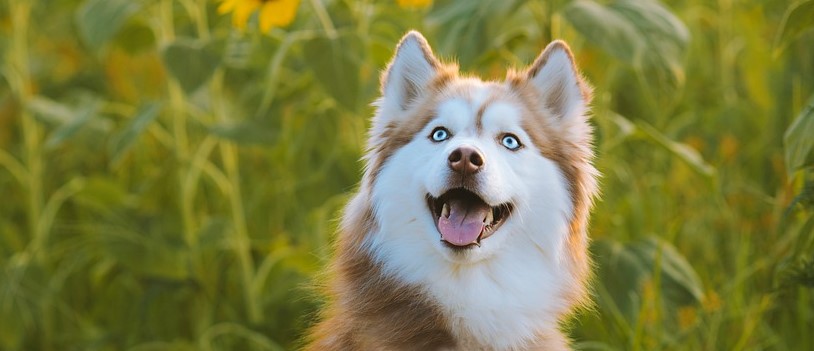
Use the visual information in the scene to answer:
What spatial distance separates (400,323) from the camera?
94.7 inches

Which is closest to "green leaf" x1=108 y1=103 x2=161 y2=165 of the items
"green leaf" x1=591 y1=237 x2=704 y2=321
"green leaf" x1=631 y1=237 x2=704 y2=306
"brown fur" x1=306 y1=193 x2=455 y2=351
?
"brown fur" x1=306 y1=193 x2=455 y2=351

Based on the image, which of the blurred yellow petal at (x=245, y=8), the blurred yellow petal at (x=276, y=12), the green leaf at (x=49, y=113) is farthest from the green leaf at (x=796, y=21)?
the green leaf at (x=49, y=113)

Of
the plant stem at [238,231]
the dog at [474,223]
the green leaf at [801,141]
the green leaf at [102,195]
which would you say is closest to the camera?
Result: the dog at [474,223]

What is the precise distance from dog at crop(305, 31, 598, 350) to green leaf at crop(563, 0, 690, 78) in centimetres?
61

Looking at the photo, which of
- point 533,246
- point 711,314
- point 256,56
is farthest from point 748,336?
point 256,56

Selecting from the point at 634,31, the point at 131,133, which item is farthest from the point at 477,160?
the point at 131,133

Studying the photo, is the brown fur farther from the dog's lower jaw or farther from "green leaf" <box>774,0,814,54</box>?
"green leaf" <box>774,0,814,54</box>

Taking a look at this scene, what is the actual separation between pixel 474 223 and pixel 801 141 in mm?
746

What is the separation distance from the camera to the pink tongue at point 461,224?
7.66 ft

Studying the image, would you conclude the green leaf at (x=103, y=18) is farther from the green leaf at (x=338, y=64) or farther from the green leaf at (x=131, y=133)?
the green leaf at (x=338, y=64)

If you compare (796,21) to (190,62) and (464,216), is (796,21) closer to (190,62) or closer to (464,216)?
(464,216)

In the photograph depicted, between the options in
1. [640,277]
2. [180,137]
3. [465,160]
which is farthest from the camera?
[180,137]

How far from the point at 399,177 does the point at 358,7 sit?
53.1 inches

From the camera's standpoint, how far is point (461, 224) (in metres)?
2.37
